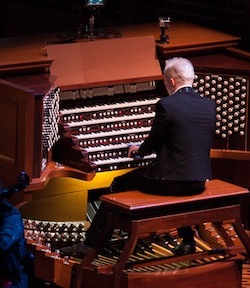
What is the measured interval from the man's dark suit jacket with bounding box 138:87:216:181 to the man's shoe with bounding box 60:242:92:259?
0.75 m

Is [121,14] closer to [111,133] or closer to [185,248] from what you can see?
[111,133]

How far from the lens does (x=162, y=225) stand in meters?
7.29

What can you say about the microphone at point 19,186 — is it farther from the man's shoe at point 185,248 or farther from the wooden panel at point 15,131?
the man's shoe at point 185,248

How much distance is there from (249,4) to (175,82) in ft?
6.50

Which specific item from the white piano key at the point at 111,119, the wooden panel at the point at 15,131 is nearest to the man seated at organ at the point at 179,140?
the white piano key at the point at 111,119

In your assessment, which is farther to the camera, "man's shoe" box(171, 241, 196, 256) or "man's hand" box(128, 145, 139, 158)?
"man's hand" box(128, 145, 139, 158)

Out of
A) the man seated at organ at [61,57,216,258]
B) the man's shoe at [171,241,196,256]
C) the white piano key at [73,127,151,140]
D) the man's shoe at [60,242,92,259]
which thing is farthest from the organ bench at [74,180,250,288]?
the white piano key at [73,127,151,140]

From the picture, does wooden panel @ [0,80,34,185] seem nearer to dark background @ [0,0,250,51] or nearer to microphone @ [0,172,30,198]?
microphone @ [0,172,30,198]

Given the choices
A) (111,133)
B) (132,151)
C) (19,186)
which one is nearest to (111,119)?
(111,133)

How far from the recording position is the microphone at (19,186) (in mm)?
6859

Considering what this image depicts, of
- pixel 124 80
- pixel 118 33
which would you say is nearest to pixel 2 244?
pixel 124 80

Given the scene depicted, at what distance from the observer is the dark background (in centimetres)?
945

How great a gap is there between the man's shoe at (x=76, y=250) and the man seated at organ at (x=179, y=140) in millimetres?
603

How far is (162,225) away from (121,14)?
3.57 m
